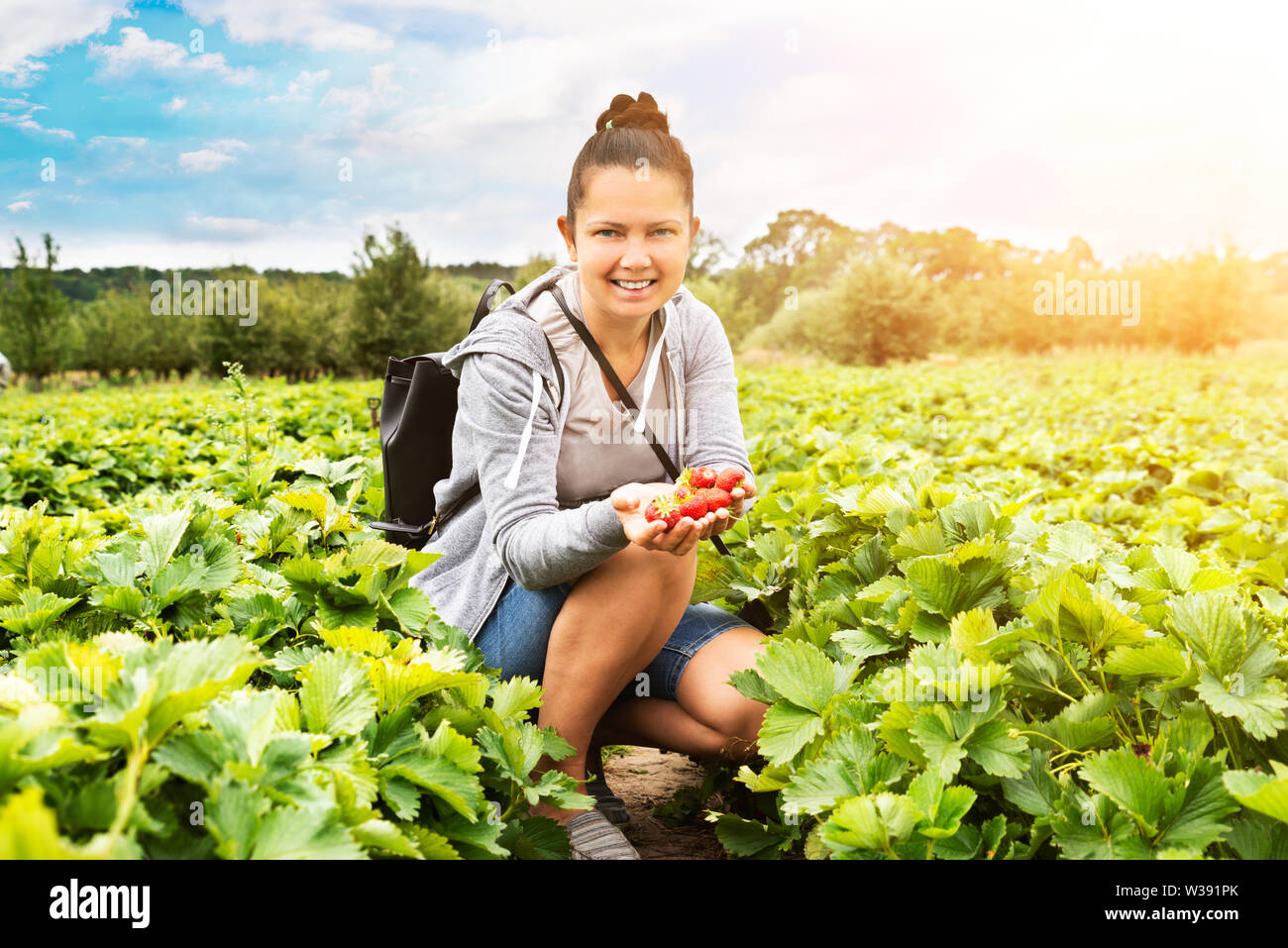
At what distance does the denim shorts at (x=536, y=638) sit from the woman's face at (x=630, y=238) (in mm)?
729

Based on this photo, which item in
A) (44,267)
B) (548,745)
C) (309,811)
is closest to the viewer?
(309,811)

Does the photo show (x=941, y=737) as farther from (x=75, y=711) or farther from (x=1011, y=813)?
(x=75, y=711)

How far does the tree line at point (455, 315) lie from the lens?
3253cm

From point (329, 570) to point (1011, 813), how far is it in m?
1.25

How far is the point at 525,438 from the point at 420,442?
467 mm

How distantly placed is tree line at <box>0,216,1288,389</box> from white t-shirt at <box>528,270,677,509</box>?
17602 millimetres

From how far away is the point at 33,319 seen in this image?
31.3 metres

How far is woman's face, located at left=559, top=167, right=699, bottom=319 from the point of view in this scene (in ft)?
7.13

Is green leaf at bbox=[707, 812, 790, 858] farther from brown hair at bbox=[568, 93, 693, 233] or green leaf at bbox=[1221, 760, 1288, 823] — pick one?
brown hair at bbox=[568, 93, 693, 233]

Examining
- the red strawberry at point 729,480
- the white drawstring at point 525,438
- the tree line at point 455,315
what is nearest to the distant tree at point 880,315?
the tree line at point 455,315

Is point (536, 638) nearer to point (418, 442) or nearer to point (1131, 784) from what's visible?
point (418, 442)

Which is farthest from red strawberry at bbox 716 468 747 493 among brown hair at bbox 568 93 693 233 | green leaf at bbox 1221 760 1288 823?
green leaf at bbox 1221 760 1288 823

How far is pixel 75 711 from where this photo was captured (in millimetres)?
1096
